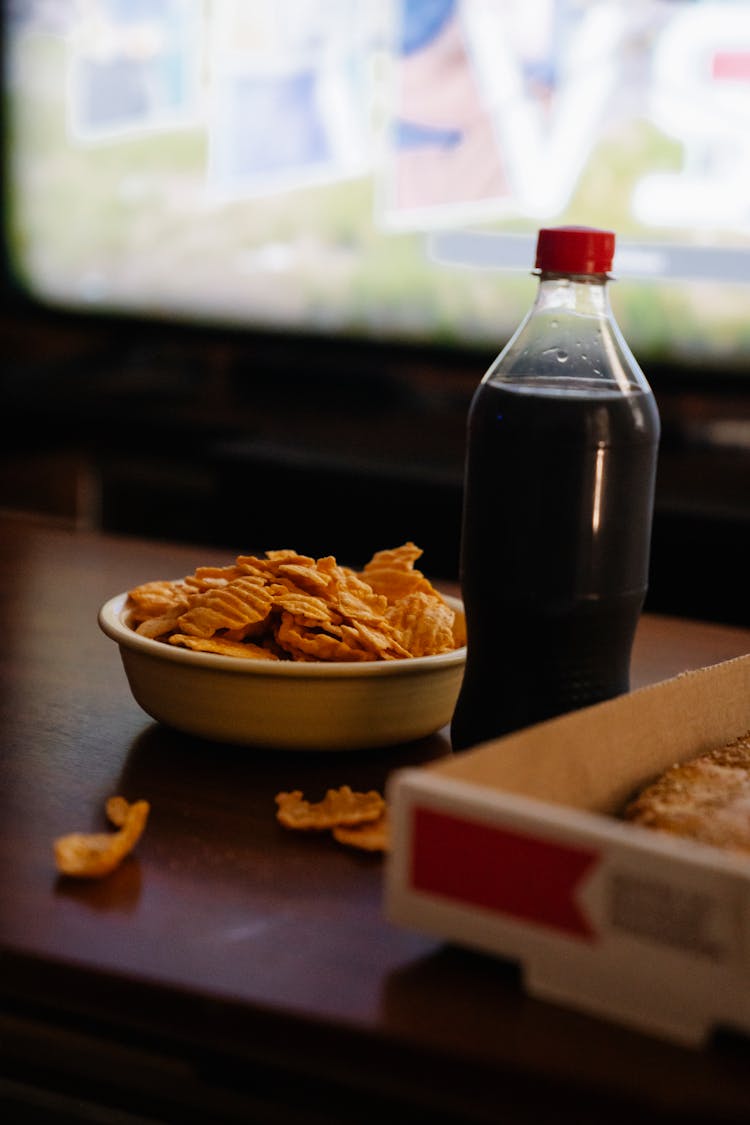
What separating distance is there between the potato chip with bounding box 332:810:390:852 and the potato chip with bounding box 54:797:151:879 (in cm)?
10

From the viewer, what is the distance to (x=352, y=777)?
0.84 meters

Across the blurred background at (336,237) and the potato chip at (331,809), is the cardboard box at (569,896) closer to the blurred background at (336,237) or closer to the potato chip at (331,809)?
the potato chip at (331,809)

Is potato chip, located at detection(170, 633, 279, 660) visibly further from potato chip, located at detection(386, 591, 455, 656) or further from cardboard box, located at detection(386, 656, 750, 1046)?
cardboard box, located at detection(386, 656, 750, 1046)

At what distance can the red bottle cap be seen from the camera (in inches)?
30.0

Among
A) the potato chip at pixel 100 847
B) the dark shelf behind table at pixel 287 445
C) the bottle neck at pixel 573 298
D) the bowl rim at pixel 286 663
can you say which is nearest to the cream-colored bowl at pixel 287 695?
the bowl rim at pixel 286 663

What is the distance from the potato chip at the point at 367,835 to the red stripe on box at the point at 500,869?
0.13 metres

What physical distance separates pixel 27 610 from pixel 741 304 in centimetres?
178

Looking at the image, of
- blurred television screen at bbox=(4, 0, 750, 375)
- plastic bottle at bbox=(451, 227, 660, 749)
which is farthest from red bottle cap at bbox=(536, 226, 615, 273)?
blurred television screen at bbox=(4, 0, 750, 375)

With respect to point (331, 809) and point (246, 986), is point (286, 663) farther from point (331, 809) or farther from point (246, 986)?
point (246, 986)

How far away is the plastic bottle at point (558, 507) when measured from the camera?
30.6 inches

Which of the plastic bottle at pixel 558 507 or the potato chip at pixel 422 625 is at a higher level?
the plastic bottle at pixel 558 507

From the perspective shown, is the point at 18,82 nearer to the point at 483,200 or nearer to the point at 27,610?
the point at 483,200

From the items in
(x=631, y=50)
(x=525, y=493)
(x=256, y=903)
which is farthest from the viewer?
(x=631, y=50)

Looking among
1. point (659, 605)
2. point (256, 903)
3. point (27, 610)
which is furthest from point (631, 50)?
point (256, 903)
